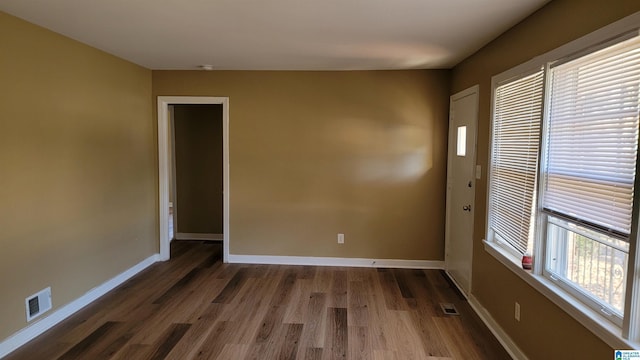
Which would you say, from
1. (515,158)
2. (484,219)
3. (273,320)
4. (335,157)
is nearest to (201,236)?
(335,157)

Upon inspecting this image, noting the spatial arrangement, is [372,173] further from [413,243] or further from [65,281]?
[65,281]

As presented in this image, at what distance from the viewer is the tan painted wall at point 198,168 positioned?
5.64 m

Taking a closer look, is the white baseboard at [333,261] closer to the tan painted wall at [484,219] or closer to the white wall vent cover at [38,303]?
the tan painted wall at [484,219]

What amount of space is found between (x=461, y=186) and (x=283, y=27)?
95.7 inches

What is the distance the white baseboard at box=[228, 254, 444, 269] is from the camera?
4.50 meters

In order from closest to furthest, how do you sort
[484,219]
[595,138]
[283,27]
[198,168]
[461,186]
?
[595,138] < [283,27] < [484,219] < [461,186] < [198,168]

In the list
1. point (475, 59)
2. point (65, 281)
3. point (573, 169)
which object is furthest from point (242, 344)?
point (475, 59)

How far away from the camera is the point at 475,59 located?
3475 millimetres

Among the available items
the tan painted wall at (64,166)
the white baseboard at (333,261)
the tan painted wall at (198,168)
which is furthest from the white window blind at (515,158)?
the tan painted wall at (198,168)

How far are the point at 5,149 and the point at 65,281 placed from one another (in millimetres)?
1238

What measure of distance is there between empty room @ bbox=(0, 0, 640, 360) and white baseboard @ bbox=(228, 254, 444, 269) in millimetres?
19

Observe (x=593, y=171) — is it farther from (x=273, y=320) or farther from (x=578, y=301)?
(x=273, y=320)

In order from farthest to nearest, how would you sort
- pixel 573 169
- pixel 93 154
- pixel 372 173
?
pixel 372 173
pixel 93 154
pixel 573 169

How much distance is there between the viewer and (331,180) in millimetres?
4492
